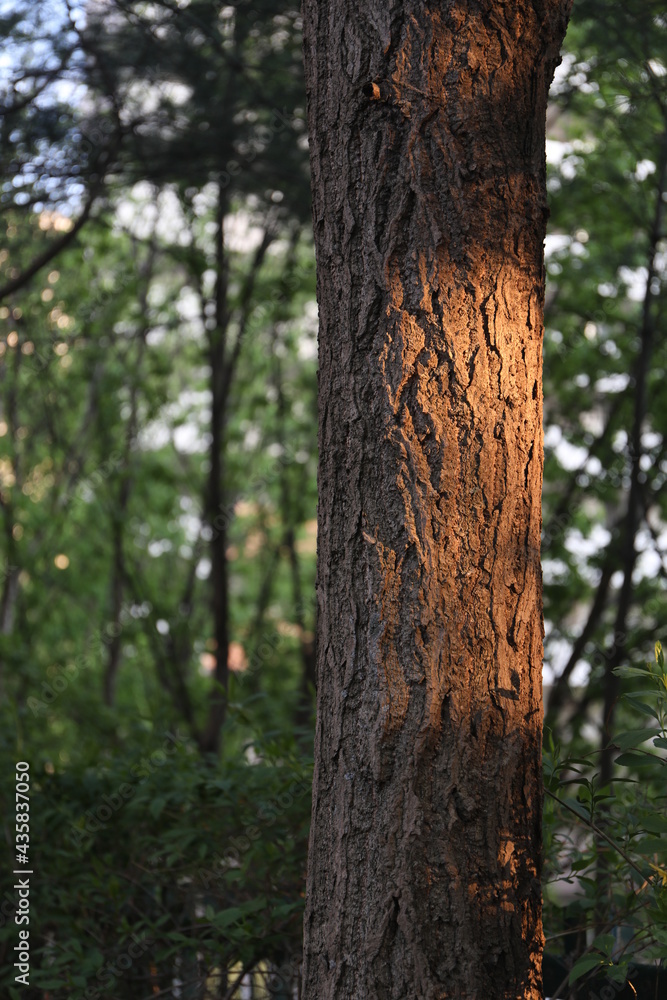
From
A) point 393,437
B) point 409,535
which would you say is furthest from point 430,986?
point 393,437

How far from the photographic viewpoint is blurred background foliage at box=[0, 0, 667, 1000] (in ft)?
8.61

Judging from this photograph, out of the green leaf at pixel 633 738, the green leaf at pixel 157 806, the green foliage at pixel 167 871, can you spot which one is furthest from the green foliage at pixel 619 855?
the green leaf at pixel 157 806

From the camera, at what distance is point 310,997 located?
1587mm

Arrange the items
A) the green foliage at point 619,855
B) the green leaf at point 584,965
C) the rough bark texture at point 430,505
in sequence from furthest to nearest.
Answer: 1. the green foliage at point 619,855
2. the green leaf at point 584,965
3. the rough bark texture at point 430,505

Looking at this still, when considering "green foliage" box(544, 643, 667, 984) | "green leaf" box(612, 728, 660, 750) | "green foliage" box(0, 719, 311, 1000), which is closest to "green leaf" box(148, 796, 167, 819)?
"green foliage" box(0, 719, 311, 1000)

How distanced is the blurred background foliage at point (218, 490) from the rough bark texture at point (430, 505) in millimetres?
305

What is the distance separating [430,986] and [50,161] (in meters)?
4.85

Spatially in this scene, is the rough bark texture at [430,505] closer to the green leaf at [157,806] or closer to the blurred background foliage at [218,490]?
A: the blurred background foliage at [218,490]

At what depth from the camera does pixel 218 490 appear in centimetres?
666

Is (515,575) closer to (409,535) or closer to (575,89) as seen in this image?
(409,535)

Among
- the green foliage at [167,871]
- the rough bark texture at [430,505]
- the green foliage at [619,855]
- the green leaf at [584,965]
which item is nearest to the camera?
the rough bark texture at [430,505]

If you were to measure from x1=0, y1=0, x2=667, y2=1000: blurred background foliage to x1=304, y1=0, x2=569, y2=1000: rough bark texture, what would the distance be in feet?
1.00

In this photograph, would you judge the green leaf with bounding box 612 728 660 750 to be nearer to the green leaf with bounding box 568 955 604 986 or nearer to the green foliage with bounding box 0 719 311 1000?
the green leaf with bounding box 568 955 604 986

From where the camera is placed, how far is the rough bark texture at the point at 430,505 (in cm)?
150
